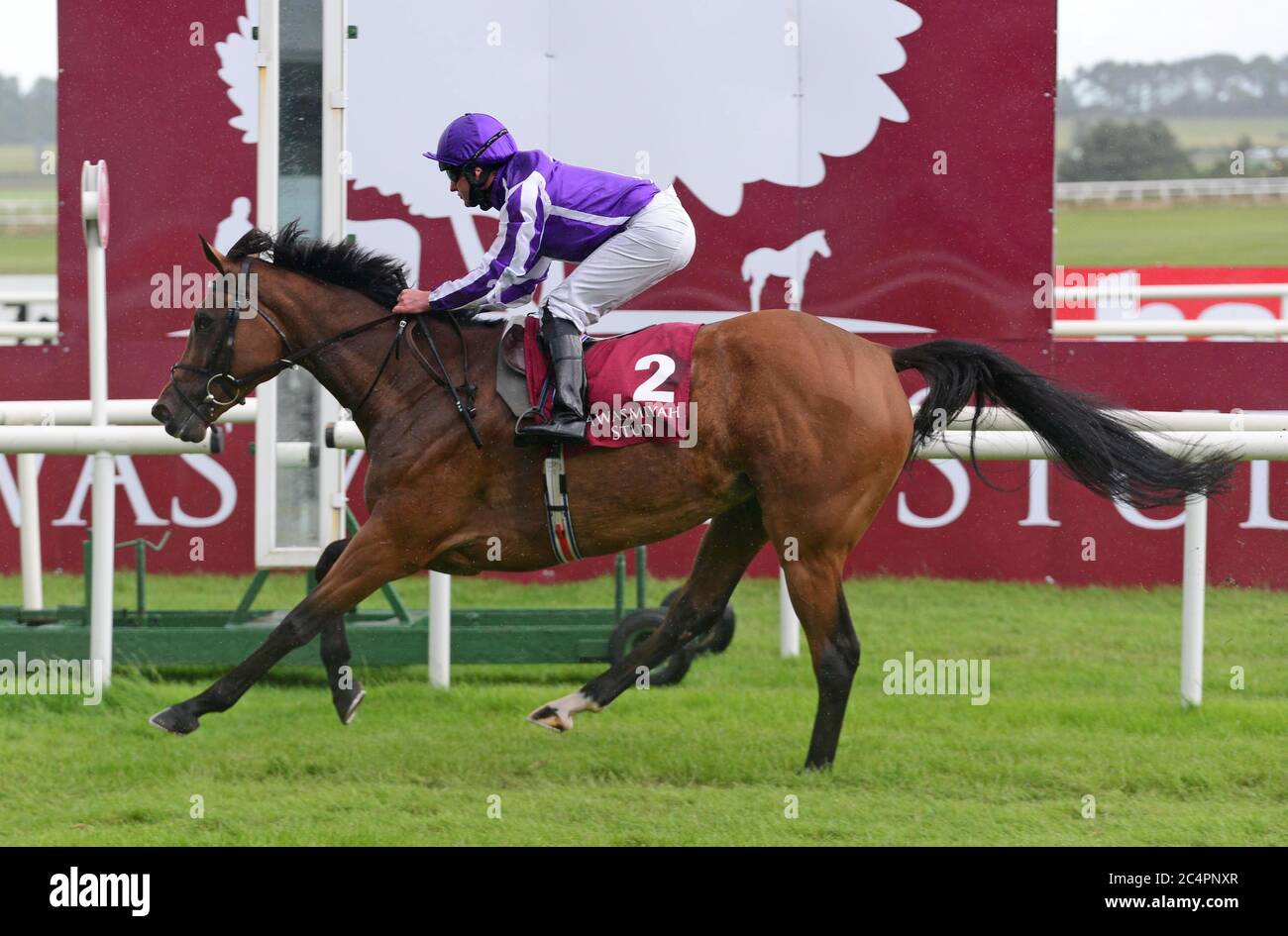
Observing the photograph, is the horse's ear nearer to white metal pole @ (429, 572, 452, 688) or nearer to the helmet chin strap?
the helmet chin strap

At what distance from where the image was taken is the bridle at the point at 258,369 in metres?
4.70

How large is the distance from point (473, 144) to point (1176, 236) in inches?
825

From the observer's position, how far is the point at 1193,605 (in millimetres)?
5398

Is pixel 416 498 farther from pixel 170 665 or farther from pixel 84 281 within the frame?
pixel 84 281

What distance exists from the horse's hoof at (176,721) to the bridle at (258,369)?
0.89 metres

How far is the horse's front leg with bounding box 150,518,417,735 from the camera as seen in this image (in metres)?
4.44

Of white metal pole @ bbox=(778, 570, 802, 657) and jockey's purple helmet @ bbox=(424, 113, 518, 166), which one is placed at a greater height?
jockey's purple helmet @ bbox=(424, 113, 518, 166)

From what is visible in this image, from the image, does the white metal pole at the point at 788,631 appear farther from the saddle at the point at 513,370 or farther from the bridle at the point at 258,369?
the bridle at the point at 258,369

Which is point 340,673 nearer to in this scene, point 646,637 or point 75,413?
point 646,637

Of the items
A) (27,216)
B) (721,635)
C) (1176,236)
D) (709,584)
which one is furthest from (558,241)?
(27,216)

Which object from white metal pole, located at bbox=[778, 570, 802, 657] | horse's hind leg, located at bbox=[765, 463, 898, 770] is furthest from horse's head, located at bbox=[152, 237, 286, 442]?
white metal pole, located at bbox=[778, 570, 802, 657]

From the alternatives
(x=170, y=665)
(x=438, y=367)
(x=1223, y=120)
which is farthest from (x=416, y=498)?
(x=1223, y=120)

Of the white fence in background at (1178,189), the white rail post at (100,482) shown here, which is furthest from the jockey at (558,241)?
the white fence in background at (1178,189)

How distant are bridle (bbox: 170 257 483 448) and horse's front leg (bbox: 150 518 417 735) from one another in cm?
43
